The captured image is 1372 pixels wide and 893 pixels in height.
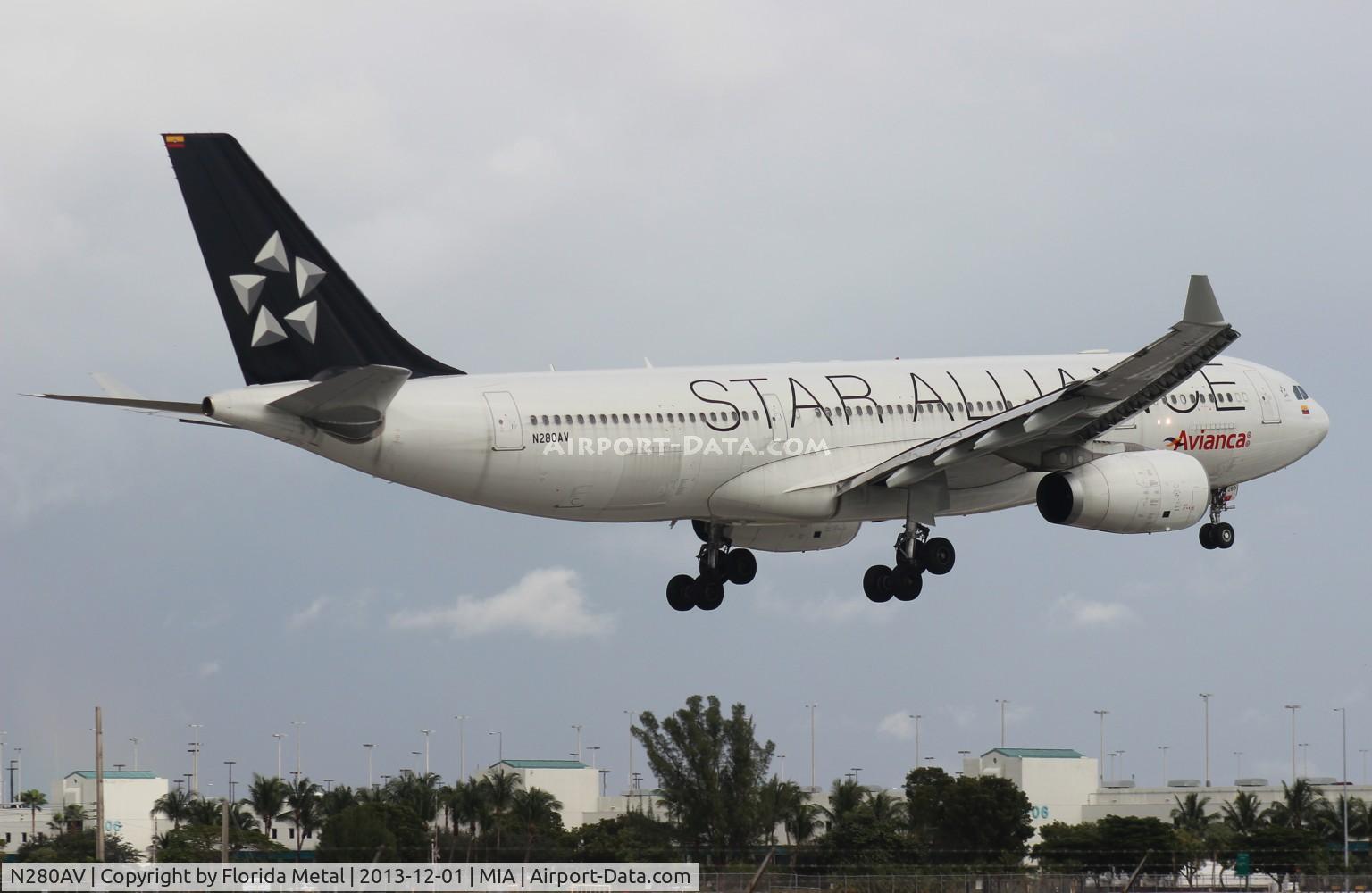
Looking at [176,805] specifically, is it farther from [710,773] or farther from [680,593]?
[680,593]

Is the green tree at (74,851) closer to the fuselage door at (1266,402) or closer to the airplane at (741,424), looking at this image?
the airplane at (741,424)

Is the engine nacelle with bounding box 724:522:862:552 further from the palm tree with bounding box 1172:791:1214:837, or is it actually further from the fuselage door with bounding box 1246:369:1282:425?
the palm tree with bounding box 1172:791:1214:837

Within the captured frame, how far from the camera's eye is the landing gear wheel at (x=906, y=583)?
4584cm

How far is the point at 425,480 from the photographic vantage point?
39812 millimetres

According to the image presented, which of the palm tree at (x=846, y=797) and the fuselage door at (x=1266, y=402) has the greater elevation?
the fuselage door at (x=1266, y=402)

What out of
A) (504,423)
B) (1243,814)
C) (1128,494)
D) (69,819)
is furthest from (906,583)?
(69,819)

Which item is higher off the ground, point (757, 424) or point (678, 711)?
point (757, 424)

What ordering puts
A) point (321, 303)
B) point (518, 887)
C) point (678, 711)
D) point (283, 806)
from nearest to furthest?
point (518, 887) < point (321, 303) < point (678, 711) < point (283, 806)

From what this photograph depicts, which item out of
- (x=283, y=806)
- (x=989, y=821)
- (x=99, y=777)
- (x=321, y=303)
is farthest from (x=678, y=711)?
(x=283, y=806)

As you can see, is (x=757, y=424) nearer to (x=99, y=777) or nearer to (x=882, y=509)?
(x=882, y=509)

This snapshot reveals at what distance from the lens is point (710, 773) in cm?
7500

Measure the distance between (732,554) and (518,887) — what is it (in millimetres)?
14564

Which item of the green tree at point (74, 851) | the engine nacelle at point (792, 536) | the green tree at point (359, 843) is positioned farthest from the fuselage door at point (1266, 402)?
the green tree at point (74, 851)

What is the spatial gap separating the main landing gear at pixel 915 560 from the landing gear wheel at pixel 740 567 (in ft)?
14.0
